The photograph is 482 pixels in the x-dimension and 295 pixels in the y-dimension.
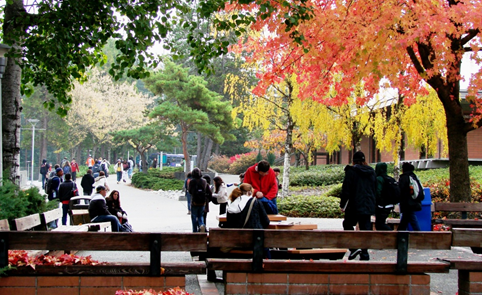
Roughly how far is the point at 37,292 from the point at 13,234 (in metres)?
0.61

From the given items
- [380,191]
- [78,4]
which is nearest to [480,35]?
[380,191]

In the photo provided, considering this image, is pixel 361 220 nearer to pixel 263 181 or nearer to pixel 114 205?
pixel 263 181

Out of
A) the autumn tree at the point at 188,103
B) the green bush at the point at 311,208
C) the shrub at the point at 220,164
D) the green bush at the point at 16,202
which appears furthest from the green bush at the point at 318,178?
the shrub at the point at 220,164

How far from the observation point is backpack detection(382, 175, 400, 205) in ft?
32.1

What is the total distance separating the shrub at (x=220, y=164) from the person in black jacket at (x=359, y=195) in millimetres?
43042

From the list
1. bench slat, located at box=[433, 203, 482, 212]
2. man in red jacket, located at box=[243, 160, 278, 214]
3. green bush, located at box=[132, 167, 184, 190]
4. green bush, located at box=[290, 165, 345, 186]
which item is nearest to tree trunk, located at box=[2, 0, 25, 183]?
man in red jacket, located at box=[243, 160, 278, 214]

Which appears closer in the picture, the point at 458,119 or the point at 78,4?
the point at 78,4

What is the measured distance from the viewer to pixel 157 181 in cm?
3559

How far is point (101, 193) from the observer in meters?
11.5

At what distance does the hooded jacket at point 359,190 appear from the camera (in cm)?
830

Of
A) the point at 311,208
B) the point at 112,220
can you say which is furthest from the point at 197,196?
the point at 311,208

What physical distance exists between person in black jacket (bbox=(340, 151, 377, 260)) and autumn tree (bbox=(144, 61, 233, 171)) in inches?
1011

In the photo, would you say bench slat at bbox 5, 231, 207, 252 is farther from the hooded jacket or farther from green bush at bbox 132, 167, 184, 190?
green bush at bbox 132, 167, 184, 190

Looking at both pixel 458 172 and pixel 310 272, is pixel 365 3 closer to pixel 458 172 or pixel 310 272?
pixel 458 172
